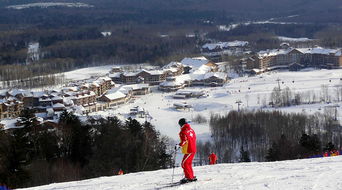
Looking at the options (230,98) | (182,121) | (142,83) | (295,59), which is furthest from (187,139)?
(295,59)

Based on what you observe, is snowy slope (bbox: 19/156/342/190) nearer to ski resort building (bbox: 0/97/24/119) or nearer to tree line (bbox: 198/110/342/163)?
tree line (bbox: 198/110/342/163)

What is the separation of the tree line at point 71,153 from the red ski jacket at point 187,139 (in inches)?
172

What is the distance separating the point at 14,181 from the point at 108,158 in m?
2.41

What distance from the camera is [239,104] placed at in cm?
2303

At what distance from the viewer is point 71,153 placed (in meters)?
11.1

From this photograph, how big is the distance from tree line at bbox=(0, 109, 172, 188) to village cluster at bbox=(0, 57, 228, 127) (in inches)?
372

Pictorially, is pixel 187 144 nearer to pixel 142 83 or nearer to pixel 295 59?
pixel 142 83

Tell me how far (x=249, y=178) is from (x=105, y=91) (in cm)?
2376

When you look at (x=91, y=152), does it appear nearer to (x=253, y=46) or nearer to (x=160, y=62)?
(x=160, y=62)

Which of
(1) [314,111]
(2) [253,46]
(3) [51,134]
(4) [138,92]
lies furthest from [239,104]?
(2) [253,46]

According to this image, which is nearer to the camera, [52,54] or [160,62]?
[160,62]

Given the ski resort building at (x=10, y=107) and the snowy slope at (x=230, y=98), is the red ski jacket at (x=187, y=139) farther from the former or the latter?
the ski resort building at (x=10, y=107)

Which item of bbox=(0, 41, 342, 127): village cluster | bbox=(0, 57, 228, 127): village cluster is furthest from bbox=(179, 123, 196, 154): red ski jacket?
bbox=(0, 57, 228, 127): village cluster

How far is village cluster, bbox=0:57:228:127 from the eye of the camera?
23080mm
